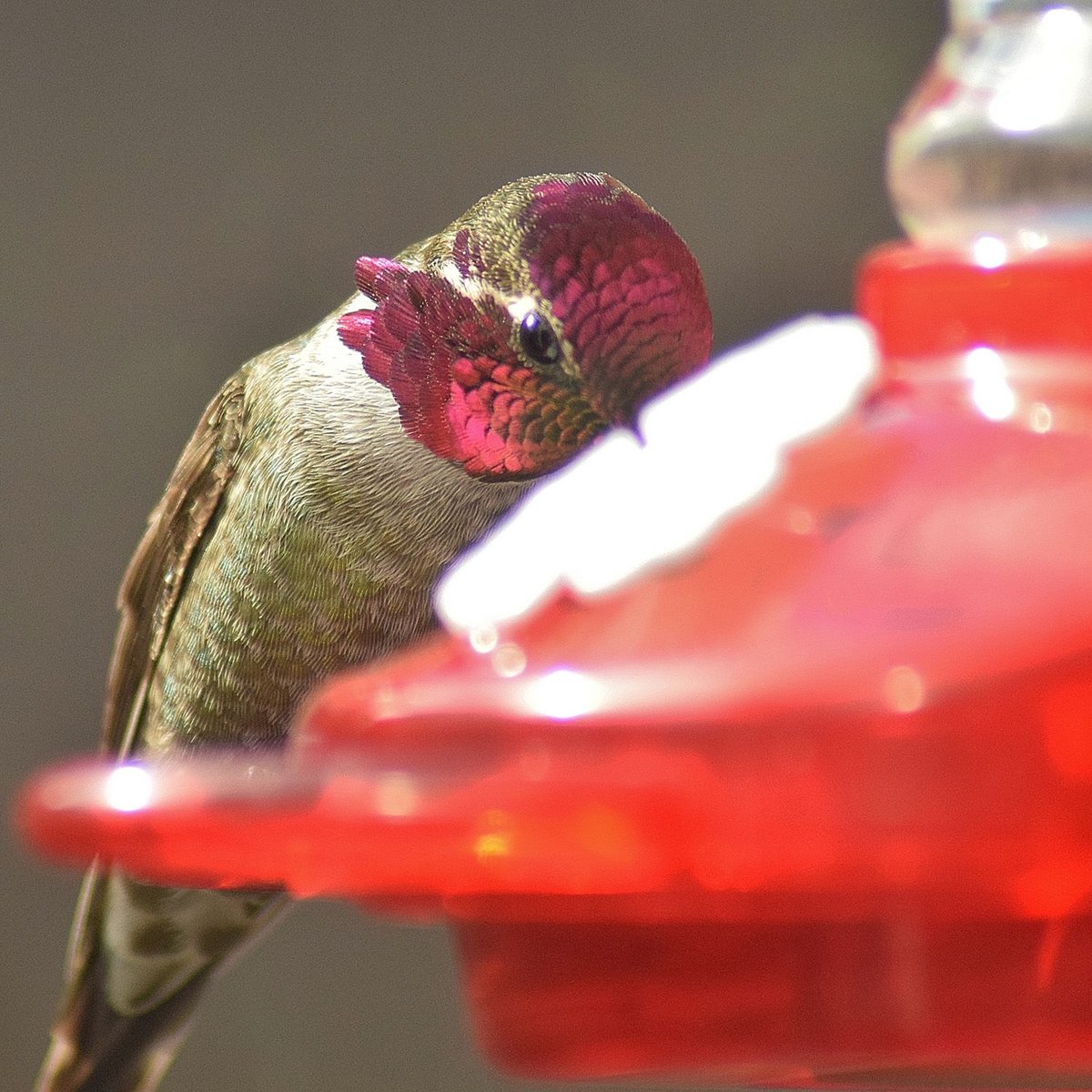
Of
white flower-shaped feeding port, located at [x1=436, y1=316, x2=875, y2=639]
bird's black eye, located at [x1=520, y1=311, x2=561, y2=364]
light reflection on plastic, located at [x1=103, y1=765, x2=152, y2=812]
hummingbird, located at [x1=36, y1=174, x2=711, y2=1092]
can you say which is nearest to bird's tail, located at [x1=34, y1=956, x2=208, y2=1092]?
hummingbird, located at [x1=36, y1=174, x2=711, y2=1092]

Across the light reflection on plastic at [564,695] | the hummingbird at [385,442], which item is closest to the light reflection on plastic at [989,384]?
the light reflection on plastic at [564,695]

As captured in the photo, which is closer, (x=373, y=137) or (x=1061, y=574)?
(x=1061, y=574)

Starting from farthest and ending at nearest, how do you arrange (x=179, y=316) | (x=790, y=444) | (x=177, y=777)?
(x=179, y=316), (x=790, y=444), (x=177, y=777)

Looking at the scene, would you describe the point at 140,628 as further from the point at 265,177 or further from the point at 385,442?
the point at 265,177

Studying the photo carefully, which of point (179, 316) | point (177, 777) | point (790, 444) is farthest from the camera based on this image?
point (179, 316)

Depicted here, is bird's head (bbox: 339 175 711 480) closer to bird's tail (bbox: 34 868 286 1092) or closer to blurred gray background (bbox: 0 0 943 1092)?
bird's tail (bbox: 34 868 286 1092)

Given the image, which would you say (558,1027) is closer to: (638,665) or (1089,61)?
(638,665)

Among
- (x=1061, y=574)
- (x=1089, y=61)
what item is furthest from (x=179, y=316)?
(x=1061, y=574)

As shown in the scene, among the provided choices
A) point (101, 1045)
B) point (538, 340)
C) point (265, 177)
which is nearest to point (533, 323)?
point (538, 340)
